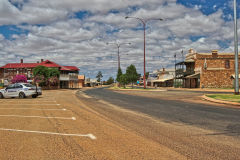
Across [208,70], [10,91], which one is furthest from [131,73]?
[10,91]

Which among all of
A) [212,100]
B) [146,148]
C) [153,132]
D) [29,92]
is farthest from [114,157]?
[29,92]

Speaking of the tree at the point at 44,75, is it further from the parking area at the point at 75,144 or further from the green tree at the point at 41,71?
the parking area at the point at 75,144

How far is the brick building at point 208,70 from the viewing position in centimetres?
4769

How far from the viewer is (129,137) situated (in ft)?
19.2

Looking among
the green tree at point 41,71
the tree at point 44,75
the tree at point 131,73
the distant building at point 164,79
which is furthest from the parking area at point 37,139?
the distant building at point 164,79

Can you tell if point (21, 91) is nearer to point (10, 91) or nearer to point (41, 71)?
point (10, 91)

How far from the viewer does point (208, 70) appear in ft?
157

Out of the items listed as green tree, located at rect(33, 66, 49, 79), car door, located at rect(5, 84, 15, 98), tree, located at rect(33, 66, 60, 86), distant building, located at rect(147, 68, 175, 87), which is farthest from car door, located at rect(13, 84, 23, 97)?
distant building, located at rect(147, 68, 175, 87)

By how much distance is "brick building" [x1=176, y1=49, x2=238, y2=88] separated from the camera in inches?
1877

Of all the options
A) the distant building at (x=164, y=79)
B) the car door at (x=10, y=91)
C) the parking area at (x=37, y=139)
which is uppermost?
the distant building at (x=164, y=79)

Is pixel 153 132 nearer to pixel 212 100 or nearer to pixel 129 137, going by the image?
pixel 129 137

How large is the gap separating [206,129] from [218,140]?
1.36m

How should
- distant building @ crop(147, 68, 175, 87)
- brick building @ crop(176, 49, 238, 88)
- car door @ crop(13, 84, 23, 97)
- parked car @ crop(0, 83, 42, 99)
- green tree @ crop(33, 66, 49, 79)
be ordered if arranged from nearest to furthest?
parked car @ crop(0, 83, 42, 99) → car door @ crop(13, 84, 23, 97) → brick building @ crop(176, 49, 238, 88) → green tree @ crop(33, 66, 49, 79) → distant building @ crop(147, 68, 175, 87)

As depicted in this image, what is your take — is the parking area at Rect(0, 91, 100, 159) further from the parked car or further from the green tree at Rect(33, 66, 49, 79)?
the green tree at Rect(33, 66, 49, 79)
